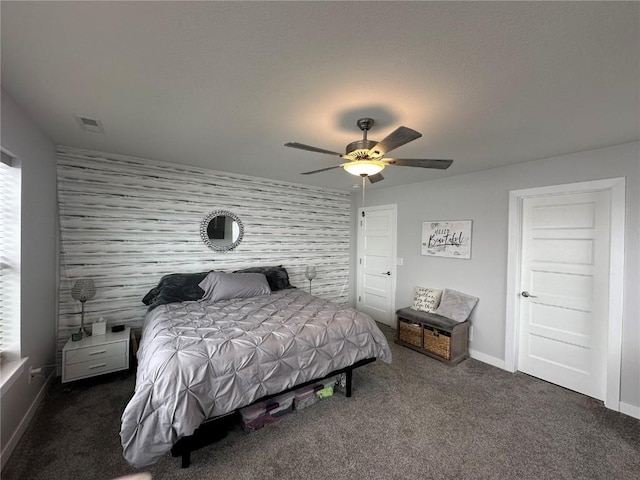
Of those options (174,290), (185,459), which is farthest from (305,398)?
(174,290)

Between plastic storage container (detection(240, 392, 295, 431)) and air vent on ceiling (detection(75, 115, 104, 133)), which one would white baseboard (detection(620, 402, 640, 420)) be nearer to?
plastic storage container (detection(240, 392, 295, 431))

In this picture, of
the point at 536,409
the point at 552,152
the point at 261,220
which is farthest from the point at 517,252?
the point at 261,220

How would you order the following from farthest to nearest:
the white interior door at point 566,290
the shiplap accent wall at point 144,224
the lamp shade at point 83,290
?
the shiplap accent wall at point 144,224 < the lamp shade at point 83,290 < the white interior door at point 566,290

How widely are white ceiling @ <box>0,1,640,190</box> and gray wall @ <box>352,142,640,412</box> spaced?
1.04 feet

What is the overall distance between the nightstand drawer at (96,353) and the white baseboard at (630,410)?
461 centimetres

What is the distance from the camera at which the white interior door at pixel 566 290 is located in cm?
250

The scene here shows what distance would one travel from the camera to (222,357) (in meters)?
1.78

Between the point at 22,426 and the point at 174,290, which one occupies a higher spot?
the point at 174,290

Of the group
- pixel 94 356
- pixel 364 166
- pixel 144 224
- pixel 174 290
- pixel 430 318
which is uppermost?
pixel 364 166

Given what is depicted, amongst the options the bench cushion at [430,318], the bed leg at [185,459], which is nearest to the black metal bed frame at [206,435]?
the bed leg at [185,459]

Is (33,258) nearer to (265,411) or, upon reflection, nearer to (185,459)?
(185,459)

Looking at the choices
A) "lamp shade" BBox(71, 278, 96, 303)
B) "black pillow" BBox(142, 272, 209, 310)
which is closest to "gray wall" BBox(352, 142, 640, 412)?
"black pillow" BBox(142, 272, 209, 310)

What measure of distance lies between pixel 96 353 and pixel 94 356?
0.03m

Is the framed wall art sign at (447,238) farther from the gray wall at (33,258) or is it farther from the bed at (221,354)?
the gray wall at (33,258)
